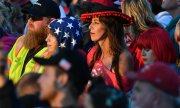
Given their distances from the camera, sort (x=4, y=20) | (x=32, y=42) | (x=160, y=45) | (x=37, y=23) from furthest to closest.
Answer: (x=4, y=20)
(x=37, y=23)
(x=32, y=42)
(x=160, y=45)

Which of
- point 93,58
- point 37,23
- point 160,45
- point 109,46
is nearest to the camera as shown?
point 160,45

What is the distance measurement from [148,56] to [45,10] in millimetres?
1789

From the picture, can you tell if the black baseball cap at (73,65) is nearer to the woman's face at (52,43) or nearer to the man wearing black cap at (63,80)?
the man wearing black cap at (63,80)

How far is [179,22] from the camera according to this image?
27.3 feet

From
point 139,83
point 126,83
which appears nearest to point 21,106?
point 139,83

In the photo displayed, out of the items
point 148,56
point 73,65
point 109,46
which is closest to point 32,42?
point 109,46

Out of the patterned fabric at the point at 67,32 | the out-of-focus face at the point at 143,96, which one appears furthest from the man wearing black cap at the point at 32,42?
the out-of-focus face at the point at 143,96

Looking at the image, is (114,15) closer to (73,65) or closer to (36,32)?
(36,32)

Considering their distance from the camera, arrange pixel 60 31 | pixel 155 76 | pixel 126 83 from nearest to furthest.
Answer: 1. pixel 155 76
2. pixel 126 83
3. pixel 60 31

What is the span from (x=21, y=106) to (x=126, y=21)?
7.56 ft

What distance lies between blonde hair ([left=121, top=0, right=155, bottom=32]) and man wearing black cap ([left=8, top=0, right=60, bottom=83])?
2.84 feet

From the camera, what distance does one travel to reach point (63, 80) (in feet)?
20.1

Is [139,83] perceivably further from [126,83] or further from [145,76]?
[126,83]

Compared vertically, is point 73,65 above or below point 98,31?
above
